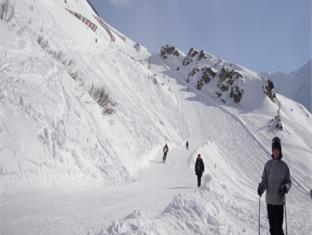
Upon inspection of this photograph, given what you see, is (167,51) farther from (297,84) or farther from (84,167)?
(297,84)

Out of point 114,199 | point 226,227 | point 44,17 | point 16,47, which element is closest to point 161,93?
point 44,17

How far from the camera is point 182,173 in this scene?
20906 millimetres

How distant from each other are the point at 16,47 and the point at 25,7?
1171 cm

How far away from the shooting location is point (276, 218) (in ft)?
18.7

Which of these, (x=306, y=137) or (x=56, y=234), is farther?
(x=306, y=137)

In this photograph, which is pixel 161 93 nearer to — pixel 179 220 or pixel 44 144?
pixel 44 144

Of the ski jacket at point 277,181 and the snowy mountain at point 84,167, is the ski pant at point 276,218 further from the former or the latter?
the snowy mountain at point 84,167

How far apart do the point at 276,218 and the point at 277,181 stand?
649 millimetres

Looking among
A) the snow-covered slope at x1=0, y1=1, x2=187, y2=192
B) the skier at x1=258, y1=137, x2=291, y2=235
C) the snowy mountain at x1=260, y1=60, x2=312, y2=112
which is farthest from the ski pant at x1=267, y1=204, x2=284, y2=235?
the snowy mountain at x1=260, y1=60, x2=312, y2=112

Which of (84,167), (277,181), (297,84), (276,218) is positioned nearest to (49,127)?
(84,167)

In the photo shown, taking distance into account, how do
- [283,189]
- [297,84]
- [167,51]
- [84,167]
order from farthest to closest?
[297,84] → [167,51] → [84,167] → [283,189]

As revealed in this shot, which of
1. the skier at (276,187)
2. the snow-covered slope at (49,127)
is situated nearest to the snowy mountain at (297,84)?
the snow-covered slope at (49,127)

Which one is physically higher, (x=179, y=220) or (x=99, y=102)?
(x=99, y=102)

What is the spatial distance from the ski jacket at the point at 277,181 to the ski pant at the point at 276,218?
92 millimetres
